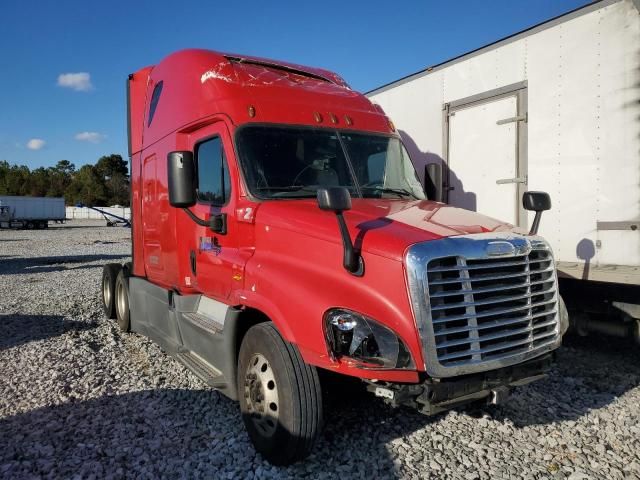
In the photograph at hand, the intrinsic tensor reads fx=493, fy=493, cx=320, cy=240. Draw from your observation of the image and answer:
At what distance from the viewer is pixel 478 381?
123 inches

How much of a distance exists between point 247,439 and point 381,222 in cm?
206

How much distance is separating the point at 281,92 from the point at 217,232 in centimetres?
148

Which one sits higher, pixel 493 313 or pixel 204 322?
pixel 493 313

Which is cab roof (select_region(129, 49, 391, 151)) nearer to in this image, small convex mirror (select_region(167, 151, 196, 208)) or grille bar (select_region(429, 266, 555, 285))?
small convex mirror (select_region(167, 151, 196, 208))

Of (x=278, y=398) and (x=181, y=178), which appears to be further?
(x=181, y=178)

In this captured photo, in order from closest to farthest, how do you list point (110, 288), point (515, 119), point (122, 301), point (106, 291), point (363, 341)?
point (363, 341)
point (515, 119)
point (122, 301)
point (110, 288)
point (106, 291)

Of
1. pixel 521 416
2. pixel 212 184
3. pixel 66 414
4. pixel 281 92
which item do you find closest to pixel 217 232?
pixel 212 184

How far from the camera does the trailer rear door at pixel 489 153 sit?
5.53m

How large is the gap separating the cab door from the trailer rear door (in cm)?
323

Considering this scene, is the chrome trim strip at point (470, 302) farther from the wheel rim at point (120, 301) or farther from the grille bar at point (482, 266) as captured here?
the wheel rim at point (120, 301)

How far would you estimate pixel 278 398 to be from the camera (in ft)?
11.0

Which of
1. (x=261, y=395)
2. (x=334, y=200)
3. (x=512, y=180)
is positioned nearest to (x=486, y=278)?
(x=334, y=200)

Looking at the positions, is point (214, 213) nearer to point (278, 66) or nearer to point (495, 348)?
point (278, 66)

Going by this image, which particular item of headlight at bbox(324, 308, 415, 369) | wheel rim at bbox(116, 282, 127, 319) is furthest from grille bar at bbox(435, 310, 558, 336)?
wheel rim at bbox(116, 282, 127, 319)
